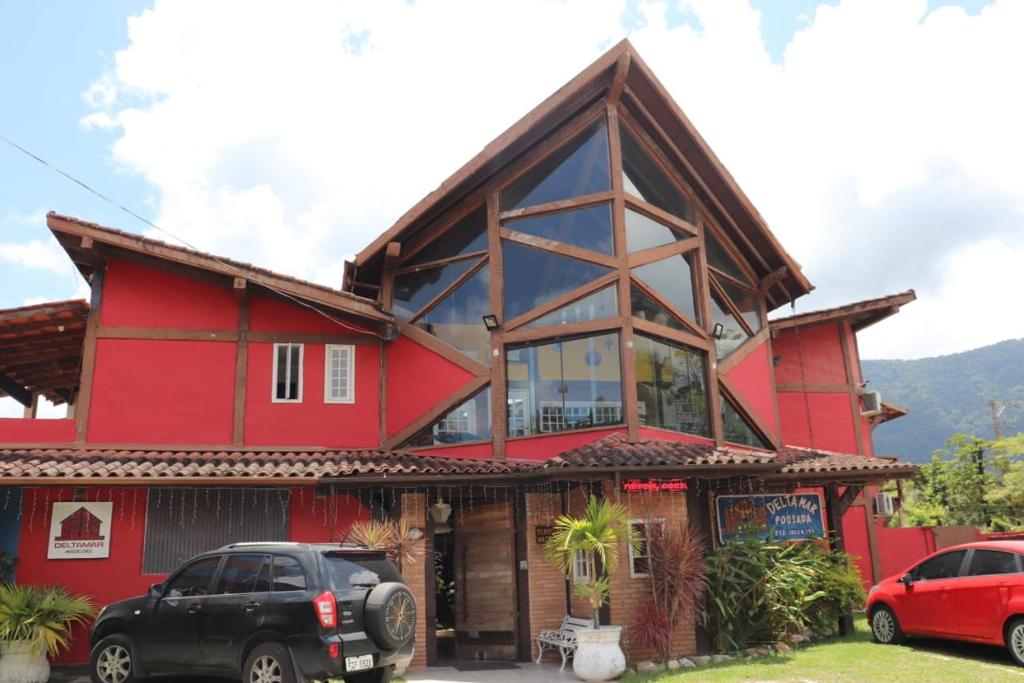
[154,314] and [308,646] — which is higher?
[154,314]

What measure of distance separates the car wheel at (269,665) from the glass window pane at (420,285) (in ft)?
29.5

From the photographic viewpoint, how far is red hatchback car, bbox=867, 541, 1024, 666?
1062cm

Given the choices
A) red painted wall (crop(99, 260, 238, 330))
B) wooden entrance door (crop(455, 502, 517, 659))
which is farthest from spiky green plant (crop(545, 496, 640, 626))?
red painted wall (crop(99, 260, 238, 330))

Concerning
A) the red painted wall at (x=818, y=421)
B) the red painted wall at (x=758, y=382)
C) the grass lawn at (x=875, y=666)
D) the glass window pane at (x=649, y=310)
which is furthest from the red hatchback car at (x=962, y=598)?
the red painted wall at (x=818, y=421)

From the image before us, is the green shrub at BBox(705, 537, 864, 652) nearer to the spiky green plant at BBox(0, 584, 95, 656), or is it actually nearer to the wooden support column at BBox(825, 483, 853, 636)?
the wooden support column at BBox(825, 483, 853, 636)

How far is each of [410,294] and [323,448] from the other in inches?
145

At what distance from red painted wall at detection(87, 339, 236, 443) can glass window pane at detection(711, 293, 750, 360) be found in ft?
32.8

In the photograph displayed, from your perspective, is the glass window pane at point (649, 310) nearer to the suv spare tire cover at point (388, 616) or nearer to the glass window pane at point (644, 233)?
the glass window pane at point (644, 233)

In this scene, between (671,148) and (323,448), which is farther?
(671,148)

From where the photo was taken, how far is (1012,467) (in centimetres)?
2978

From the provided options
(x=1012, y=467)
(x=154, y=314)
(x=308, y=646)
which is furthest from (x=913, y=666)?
(x=1012, y=467)

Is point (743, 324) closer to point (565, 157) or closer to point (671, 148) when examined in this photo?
point (671, 148)

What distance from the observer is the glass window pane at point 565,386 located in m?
14.4

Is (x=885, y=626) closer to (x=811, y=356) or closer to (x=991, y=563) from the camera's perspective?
(x=991, y=563)
